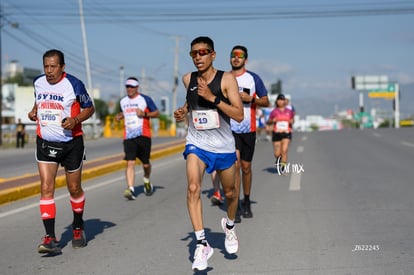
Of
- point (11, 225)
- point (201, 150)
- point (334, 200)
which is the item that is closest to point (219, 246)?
point (201, 150)

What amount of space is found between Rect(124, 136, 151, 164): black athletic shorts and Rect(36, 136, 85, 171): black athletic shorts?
416 centimetres

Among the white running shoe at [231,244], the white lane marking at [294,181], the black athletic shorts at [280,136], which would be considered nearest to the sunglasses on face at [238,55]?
the white running shoe at [231,244]

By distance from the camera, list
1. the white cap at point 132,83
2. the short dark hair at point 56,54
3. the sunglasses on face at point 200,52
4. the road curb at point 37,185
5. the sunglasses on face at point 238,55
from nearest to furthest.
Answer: the sunglasses on face at point 200,52 < the short dark hair at point 56,54 < the sunglasses on face at point 238,55 < the road curb at point 37,185 < the white cap at point 132,83

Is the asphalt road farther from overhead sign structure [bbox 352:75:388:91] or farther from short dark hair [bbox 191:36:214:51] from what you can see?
overhead sign structure [bbox 352:75:388:91]

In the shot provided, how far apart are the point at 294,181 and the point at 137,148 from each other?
11.1 feet

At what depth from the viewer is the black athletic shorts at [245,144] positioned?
8211 mm

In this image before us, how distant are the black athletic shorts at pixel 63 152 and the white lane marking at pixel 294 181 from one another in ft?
18.0

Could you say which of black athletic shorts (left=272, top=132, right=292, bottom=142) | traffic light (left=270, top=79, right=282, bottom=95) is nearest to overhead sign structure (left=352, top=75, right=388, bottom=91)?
traffic light (left=270, top=79, right=282, bottom=95)

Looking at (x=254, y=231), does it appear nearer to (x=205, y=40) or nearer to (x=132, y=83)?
(x=205, y=40)

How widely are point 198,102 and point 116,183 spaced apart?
7.71 meters

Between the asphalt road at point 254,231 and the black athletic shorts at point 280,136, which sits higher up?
the black athletic shorts at point 280,136

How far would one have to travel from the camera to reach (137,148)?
10711mm

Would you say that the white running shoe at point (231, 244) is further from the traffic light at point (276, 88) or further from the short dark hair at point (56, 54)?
the traffic light at point (276, 88)

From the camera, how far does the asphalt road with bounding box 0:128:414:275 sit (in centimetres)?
545
